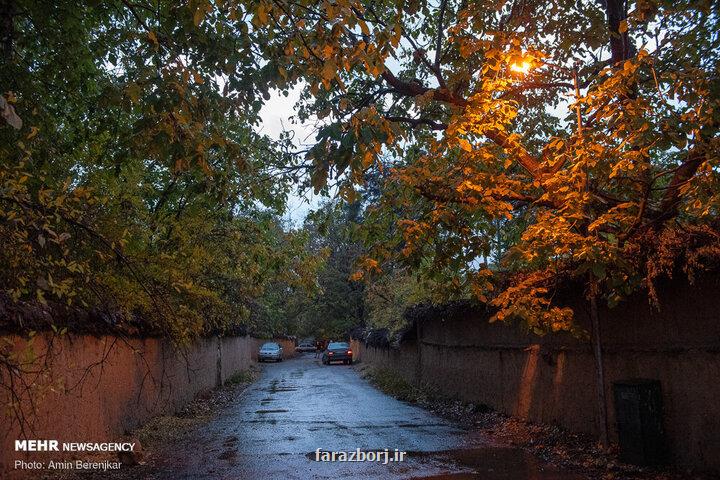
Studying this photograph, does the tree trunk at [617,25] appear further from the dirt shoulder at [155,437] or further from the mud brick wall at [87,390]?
the dirt shoulder at [155,437]

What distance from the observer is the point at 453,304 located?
15297mm

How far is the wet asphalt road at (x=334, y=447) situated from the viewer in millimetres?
7766

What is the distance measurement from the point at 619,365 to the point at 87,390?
309 inches

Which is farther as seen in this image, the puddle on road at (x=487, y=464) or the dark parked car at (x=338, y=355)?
the dark parked car at (x=338, y=355)

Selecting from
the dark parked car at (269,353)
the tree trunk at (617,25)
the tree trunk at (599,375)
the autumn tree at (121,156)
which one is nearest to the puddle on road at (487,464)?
the tree trunk at (599,375)

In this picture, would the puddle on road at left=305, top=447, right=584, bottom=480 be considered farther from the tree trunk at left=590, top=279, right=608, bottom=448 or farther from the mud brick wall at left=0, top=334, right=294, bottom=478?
the mud brick wall at left=0, top=334, right=294, bottom=478

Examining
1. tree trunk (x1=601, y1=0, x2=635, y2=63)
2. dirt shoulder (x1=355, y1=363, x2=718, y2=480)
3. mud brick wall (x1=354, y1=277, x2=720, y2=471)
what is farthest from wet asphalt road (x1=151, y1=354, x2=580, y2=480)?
tree trunk (x1=601, y1=0, x2=635, y2=63)

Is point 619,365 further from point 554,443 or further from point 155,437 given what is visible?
point 155,437

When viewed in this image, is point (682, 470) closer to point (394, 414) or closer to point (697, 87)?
point (697, 87)

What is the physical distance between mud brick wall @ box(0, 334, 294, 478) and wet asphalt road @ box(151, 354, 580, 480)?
45.7 inches

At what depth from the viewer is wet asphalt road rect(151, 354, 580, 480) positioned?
7766mm

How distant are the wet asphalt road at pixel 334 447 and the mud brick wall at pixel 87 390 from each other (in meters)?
1.16

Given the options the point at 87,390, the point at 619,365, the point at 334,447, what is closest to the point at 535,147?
the point at 619,365

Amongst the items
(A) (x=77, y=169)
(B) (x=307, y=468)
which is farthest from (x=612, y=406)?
(A) (x=77, y=169)
